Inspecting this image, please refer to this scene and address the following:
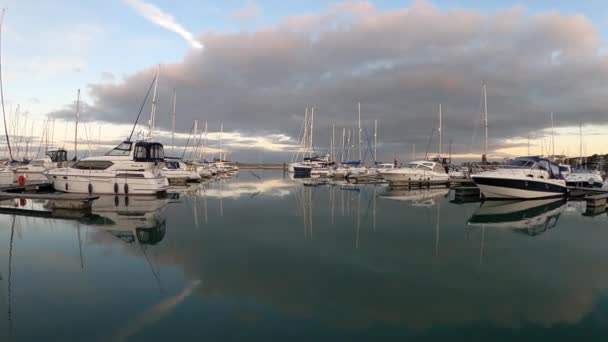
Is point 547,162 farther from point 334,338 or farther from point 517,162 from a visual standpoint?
point 334,338

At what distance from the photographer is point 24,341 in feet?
18.1

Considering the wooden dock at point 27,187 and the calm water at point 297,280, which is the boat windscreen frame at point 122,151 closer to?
the wooden dock at point 27,187

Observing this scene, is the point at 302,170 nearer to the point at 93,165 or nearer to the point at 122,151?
the point at 122,151

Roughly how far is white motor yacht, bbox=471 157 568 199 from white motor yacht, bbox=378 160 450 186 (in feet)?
39.4

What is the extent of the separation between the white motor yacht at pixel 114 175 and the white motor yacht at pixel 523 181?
73.4ft

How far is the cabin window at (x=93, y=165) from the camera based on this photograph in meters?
24.2

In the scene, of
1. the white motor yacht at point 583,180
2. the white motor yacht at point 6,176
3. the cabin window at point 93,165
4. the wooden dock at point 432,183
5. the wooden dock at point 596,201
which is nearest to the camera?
the wooden dock at point 596,201

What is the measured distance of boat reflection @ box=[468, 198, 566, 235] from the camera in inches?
660

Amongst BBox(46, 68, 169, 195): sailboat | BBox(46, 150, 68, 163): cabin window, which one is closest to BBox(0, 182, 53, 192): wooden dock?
BBox(46, 68, 169, 195): sailboat

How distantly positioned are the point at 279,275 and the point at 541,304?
5551 millimetres

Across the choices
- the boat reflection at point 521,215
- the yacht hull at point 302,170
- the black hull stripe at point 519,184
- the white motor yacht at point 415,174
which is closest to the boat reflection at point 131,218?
the boat reflection at point 521,215

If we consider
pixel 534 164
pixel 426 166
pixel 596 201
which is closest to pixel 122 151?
pixel 534 164

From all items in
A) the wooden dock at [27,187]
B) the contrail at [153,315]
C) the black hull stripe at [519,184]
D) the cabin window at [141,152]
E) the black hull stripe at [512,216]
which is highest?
the cabin window at [141,152]

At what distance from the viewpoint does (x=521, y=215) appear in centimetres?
1986
